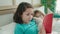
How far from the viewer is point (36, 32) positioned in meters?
1.37

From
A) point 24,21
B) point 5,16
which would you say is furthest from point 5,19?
point 24,21

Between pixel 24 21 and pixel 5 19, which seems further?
pixel 5 19

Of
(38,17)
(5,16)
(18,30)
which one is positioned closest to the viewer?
(18,30)

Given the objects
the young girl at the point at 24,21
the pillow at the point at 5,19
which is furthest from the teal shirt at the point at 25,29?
the pillow at the point at 5,19

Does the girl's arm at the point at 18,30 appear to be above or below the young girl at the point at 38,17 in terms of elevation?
below

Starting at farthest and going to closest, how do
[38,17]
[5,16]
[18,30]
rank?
[38,17]
[5,16]
[18,30]

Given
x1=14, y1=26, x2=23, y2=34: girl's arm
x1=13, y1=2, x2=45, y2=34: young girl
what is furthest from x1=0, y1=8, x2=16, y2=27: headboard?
x1=14, y1=26, x2=23, y2=34: girl's arm

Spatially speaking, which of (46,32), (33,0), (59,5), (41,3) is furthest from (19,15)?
(59,5)

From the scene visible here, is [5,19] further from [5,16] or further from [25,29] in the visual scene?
[25,29]

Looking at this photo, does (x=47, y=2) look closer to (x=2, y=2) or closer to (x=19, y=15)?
(x=2, y=2)

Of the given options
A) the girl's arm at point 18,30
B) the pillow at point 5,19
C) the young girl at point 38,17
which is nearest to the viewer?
the girl's arm at point 18,30

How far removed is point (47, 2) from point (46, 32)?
1602 mm

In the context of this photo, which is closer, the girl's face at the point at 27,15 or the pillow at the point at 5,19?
the girl's face at the point at 27,15

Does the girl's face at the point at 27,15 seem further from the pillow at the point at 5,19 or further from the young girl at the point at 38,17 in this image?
the pillow at the point at 5,19
